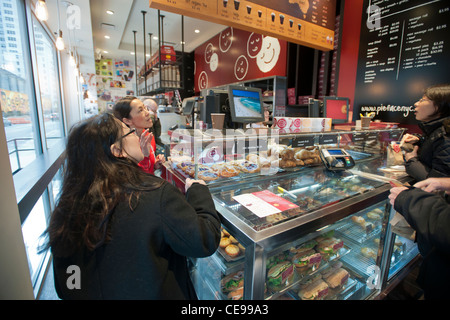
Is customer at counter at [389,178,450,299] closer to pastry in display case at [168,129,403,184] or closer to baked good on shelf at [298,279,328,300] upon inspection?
baked good on shelf at [298,279,328,300]

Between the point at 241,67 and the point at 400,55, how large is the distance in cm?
388

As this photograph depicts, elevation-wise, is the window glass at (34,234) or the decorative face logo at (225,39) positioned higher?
the decorative face logo at (225,39)

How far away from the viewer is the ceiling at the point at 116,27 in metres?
4.33

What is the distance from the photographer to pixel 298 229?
107cm

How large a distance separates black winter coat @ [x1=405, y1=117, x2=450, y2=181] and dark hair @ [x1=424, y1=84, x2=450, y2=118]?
9 centimetres

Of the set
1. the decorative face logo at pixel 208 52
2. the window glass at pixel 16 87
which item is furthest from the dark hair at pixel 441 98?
the decorative face logo at pixel 208 52

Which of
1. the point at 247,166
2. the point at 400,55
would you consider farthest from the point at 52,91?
the point at 400,55

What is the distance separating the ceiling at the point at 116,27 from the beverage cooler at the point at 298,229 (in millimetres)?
4235

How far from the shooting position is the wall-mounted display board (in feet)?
7.58

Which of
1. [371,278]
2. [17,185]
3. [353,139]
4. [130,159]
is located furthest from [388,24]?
[17,185]

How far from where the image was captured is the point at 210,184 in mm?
1469

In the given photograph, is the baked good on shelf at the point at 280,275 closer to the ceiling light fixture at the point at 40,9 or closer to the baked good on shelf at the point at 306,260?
the baked good on shelf at the point at 306,260

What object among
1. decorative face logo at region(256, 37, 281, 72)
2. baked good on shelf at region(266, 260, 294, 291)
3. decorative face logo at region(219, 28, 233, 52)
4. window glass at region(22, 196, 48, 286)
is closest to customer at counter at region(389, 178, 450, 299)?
baked good on shelf at region(266, 260, 294, 291)
